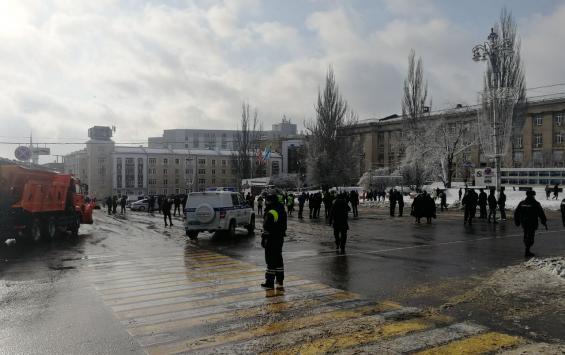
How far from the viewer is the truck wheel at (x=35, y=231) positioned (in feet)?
61.1

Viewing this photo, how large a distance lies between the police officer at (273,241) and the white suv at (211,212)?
9.30 metres

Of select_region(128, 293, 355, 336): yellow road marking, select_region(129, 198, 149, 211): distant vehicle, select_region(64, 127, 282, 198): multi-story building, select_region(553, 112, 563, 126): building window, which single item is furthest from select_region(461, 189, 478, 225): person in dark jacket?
select_region(64, 127, 282, 198): multi-story building

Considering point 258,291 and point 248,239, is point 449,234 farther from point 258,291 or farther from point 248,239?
point 258,291

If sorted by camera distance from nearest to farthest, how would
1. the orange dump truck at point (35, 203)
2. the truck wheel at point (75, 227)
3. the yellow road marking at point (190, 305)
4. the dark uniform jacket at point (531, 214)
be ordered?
the yellow road marking at point (190, 305)
the dark uniform jacket at point (531, 214)
the orange dump truck at point (35, 203)
the truck wheel at point (75, 227)

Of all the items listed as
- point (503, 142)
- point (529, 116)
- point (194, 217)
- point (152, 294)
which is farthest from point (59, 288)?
point (529, 116)

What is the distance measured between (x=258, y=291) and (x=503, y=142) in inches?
1393

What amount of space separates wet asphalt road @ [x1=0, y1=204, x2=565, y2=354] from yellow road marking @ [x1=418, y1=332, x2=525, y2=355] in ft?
6.06

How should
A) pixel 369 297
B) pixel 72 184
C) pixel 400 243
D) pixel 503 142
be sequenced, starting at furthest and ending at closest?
1. pixel 503 142
2. pixel 72 184
3. pixel 400 243
4. pixel 369 297

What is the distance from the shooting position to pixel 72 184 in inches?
924

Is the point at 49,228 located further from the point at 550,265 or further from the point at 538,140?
the point at 538,140

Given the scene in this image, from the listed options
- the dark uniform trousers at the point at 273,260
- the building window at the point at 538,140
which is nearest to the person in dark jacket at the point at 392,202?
the dark uniform trousers at the point at 273,260

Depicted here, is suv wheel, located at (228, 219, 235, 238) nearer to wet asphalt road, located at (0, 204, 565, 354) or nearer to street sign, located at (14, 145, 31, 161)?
wet asphalt road, located at (0, 204, 565, 354)

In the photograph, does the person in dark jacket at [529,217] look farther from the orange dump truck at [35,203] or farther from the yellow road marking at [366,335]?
the orange dump truck at [35,203]

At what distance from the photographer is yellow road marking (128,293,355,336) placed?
6667mm
